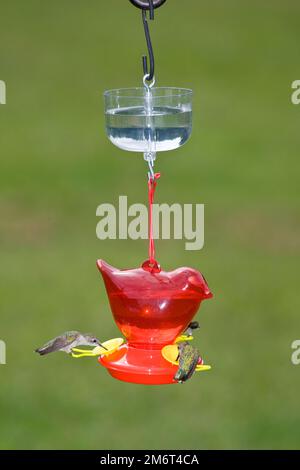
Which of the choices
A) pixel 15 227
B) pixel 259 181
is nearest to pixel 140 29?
pixel 259 181

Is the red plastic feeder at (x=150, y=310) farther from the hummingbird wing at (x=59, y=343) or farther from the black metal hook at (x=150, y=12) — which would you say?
the black metal hook at (x=150, y=12)

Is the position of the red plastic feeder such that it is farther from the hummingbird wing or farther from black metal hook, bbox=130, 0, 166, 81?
black metal hook, bbox=130, 0, 166, 81

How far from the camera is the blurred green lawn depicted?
725cm

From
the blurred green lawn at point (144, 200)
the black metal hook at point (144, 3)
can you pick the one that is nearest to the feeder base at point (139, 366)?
the black metal hook at point (144, 3)

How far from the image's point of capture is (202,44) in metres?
17.4

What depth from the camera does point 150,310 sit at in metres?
3.39

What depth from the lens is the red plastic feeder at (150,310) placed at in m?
3.38

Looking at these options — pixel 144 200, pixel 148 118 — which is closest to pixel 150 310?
pixel 148 118

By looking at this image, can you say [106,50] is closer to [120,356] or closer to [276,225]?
[276,225]

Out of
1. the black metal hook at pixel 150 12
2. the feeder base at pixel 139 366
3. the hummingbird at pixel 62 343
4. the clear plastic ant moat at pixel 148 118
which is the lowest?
the feeder base at pixel 139 366

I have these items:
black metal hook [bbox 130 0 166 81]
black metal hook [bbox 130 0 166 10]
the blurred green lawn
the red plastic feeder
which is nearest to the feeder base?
the red plastic feeder

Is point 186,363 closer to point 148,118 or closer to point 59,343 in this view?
point 59,343

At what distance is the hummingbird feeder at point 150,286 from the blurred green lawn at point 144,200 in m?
3.36

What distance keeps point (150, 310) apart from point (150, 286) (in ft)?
0.23
